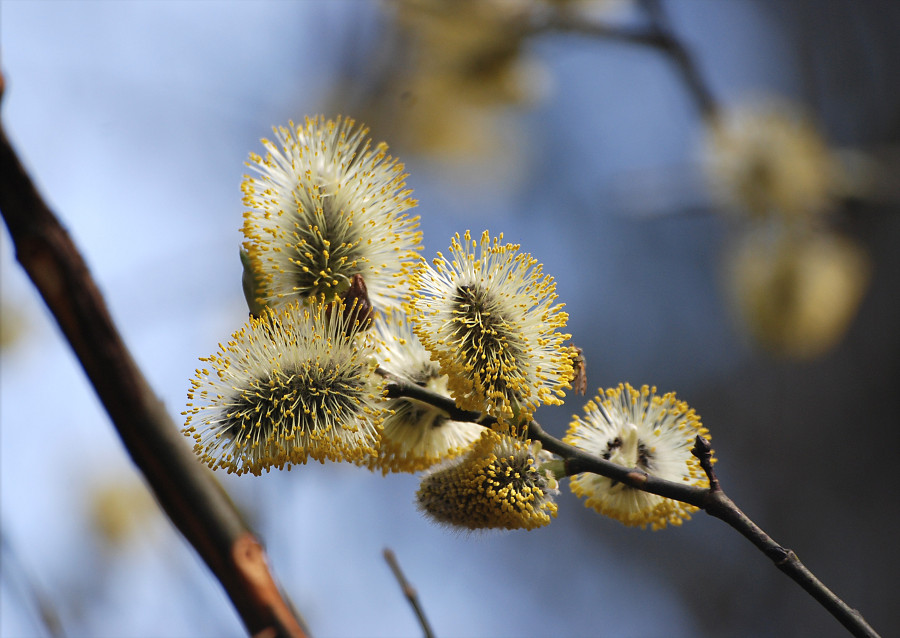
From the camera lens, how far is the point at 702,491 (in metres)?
0.65

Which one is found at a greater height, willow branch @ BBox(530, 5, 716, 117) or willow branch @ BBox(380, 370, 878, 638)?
willow branch @ BBox(530, 5, 716, 117)

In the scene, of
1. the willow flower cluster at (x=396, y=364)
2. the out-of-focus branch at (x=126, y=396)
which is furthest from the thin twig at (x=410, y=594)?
the out-of-focus branch at (x=126, y=396)

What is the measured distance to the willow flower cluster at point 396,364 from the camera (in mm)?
717

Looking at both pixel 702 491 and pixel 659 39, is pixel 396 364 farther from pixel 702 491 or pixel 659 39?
pixel 659 39

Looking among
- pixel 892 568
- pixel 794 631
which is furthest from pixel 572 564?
pixel 892 568

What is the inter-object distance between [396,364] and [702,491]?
338 millimetres

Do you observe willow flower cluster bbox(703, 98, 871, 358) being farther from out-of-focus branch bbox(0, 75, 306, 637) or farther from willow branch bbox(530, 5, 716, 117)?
out-of-focus branch bbox(0, 75, 306, 637)

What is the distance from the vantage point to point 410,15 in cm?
254

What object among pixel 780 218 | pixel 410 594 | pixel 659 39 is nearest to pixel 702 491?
pixel 410 594

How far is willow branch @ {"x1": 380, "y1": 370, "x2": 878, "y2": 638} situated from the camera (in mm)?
604

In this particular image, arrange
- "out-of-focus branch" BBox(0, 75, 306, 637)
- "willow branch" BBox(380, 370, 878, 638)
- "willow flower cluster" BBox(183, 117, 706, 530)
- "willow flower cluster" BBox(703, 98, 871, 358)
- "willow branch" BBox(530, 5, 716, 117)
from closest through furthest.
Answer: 1. "out-of-focus branch" BBox(0, 75, 306, 637)
2. "willow branch" BBox(380, 370, 878, 638)
3. "willow flower cluster" BBox(183, 117, 706, 530)
4. "willow branch" BBox(530, 5, 716, 117)
5. "willow flower cluster" BBox(703, 98, 871, 358)

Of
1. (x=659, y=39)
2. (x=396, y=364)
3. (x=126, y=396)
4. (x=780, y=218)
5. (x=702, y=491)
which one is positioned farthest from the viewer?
(x=780, y=218)

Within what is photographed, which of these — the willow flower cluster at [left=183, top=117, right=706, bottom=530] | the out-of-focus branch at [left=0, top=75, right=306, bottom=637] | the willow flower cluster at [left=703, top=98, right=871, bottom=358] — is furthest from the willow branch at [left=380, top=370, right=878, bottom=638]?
the willow flower cluster at [left=703, top=98, right=871, bottom=358]

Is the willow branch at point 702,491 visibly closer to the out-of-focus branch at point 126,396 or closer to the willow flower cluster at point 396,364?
the willow flower cluster at point 396,364
